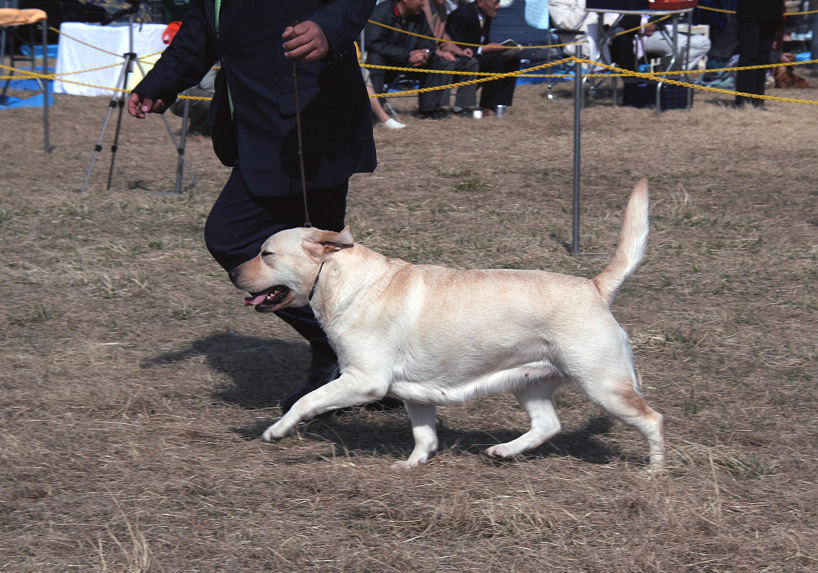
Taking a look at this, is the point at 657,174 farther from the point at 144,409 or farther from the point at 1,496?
the point at 1,496

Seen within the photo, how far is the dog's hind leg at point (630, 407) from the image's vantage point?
328cm

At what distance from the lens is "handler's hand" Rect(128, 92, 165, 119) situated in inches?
155

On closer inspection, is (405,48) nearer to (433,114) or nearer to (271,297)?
(433,114)

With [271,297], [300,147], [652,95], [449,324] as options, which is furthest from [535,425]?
[652,95]

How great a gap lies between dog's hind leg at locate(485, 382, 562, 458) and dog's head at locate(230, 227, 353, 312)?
0.91m

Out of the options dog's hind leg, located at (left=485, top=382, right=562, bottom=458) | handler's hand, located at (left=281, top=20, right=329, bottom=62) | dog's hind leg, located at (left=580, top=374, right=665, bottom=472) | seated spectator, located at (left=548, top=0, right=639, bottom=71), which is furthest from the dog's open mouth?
seated spectator, located at (left=548, top=0, right=639, bottom=71)

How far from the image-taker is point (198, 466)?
3484 mm

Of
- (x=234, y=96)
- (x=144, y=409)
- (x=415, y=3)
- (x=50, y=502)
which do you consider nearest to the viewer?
(x=50, y=502)

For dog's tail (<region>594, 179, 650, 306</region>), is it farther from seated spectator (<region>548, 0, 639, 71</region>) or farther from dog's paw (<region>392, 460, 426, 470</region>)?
seated spectator (<region>548, 0, 639, 71</region>)

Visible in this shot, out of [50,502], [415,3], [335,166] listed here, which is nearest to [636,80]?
[415,3]

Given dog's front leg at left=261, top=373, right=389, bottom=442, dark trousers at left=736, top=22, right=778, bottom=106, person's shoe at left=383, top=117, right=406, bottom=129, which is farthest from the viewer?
dark trousers at left=736, top=22, right=778, bottom=106

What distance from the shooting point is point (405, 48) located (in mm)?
12672

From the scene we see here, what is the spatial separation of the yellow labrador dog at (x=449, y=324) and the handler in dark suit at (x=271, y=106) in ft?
0.99

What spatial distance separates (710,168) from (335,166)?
22.1 feet
